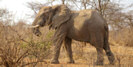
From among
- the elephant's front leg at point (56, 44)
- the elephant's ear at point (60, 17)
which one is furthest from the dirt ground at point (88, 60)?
the elephant's ear at point (60, 17)

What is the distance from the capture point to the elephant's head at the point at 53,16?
6.26 m

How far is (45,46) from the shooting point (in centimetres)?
376

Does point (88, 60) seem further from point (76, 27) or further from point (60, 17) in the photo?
point (60, 17)

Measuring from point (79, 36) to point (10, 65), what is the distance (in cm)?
284

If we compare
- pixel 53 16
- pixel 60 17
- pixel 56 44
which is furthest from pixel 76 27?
pixel 53 16

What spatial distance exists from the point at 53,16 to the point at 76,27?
1006 mm

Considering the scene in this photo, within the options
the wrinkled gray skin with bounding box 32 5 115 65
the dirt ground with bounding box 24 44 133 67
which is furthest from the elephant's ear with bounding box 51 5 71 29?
the dirt ground with bounding box 24 44 133 67

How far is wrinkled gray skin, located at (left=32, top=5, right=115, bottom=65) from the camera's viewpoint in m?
5.73

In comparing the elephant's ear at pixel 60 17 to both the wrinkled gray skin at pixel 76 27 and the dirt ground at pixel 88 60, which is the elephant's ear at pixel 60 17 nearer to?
the wrinkled gray skin at pixel 76 27

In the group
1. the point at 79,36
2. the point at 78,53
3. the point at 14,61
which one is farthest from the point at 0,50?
the point at 78,53

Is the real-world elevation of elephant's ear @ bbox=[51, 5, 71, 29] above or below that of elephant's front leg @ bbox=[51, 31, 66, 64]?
above

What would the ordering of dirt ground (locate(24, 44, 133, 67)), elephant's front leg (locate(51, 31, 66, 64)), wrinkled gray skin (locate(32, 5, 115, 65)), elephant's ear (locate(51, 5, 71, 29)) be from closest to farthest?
dirt ground (locate(24, 44, 133, 67)) → wrinkled gray skin (locate(32, 5, 115, 65)) → elephant's front leg (locate(51, 31, 66, 64)) → elephant's ear (locate(51, 5, 71, 29))

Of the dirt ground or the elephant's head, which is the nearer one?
the dirt ground

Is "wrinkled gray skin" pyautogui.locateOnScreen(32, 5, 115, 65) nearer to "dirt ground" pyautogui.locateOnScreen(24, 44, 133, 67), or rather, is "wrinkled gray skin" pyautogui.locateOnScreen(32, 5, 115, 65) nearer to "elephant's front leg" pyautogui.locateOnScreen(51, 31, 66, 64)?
"elephant's front leg" pyautogui.locateOnScreen(51, 31, 66, 64)
